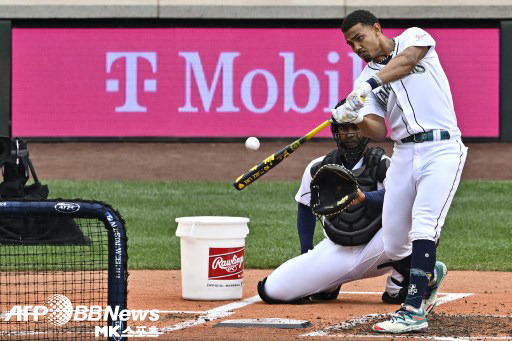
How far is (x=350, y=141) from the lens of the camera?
7.61 metres

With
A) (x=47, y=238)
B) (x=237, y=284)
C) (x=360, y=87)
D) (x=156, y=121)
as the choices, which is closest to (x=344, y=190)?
(x=360, y=87)

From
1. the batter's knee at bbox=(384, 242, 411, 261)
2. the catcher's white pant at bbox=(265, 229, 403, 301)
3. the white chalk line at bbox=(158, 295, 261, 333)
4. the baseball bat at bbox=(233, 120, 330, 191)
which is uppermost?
the baseball bat at bbox=(233, 120, 330, 191)

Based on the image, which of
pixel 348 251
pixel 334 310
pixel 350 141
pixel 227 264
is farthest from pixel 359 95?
pixel 227 264

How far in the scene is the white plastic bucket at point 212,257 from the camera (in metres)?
7.79

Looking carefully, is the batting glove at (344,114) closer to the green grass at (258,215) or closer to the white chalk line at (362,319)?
the white chalk line at (362,319)

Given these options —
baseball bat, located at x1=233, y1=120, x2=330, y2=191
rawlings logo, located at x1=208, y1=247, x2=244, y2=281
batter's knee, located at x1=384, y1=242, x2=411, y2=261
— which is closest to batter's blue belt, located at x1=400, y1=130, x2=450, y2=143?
batter's knee, located at x1=384, y1=242, x2=411, y2=261

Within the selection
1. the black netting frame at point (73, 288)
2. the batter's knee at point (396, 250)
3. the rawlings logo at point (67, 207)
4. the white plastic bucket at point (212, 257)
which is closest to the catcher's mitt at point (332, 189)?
the batter's knee at point (396, 250)

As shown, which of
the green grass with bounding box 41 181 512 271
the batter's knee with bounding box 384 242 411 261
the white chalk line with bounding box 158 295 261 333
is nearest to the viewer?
the white chalk line with bounding box 158 295 261 333

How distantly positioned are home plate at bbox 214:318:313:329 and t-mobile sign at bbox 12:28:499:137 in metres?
16.8

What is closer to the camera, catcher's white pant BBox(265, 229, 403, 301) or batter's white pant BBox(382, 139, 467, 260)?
batter's white pant BBox(382, 139, 467, 260)

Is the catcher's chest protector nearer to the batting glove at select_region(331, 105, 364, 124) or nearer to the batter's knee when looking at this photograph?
the batter's knee

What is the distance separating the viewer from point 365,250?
7.46 m

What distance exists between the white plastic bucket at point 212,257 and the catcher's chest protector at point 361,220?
71cm

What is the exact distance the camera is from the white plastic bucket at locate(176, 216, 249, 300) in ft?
25.5
